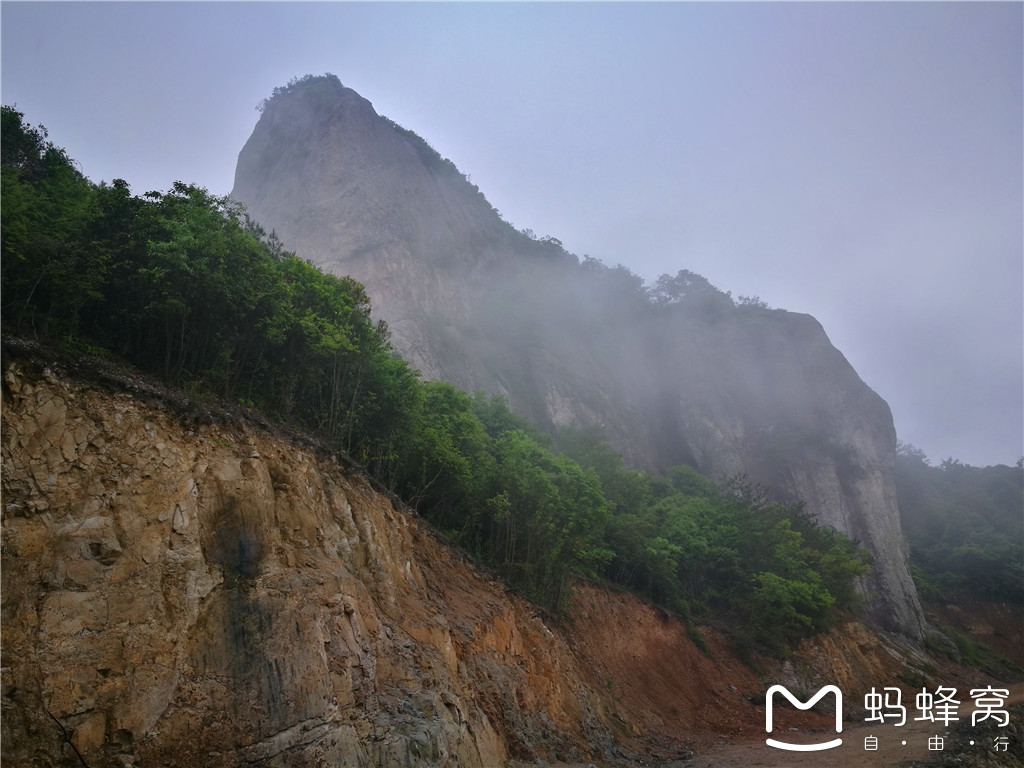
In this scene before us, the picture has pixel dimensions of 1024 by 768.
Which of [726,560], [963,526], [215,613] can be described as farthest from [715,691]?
[963,526]

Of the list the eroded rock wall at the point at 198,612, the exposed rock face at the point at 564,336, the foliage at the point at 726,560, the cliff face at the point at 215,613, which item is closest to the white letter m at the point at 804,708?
the foliage at the point at 726,560

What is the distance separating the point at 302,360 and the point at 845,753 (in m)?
18.3

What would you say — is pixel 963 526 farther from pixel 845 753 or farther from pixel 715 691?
pixel 845 753

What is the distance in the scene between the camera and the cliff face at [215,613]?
7.64 metres

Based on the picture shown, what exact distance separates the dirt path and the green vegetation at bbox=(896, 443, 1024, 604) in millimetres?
36966

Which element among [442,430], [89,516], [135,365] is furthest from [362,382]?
[89,516]

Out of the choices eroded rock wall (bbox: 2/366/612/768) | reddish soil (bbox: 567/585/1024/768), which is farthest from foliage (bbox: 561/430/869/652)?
eroded rock wall (bbox: 2/366/612/768)

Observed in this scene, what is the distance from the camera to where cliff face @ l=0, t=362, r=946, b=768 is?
25.1ft

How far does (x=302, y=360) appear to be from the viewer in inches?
601

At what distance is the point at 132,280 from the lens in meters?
11.5

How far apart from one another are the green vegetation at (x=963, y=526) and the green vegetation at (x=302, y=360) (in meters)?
29.1

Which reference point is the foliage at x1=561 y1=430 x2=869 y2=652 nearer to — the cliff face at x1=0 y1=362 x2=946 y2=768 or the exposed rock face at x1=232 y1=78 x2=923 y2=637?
the exposed rock face at x1=232 y1=78 x2=923 y2=637

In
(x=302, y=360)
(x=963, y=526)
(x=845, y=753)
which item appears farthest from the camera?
(x=963, y=526)

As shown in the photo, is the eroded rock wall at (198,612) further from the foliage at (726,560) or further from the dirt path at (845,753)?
the foliage at (726,560)
